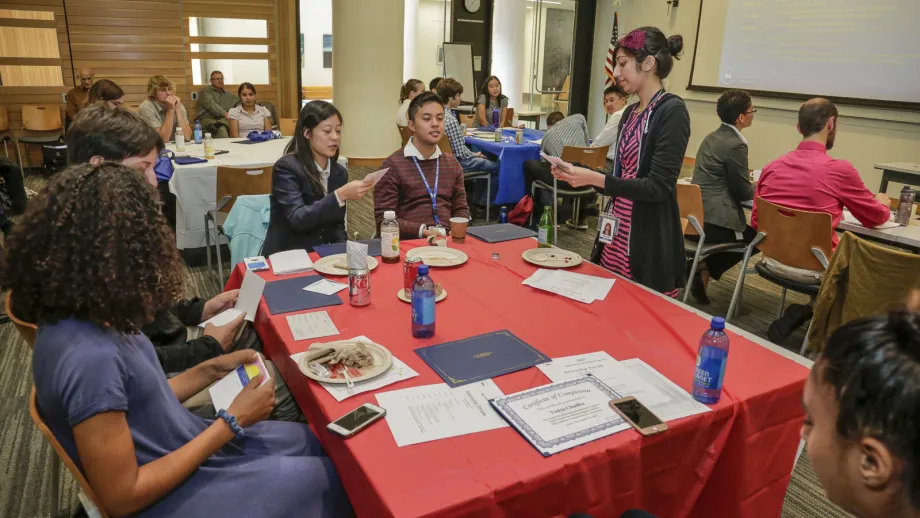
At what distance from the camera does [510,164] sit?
228 inches

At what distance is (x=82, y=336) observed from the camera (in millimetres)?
1085

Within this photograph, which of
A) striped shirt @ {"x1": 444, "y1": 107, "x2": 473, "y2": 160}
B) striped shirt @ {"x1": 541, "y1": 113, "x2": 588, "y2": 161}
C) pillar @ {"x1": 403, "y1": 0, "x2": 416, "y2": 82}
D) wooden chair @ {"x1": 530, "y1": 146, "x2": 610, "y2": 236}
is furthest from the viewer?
pillar @ {"x1": 403, "y1": 0, "x2": 416, "y2": 82}

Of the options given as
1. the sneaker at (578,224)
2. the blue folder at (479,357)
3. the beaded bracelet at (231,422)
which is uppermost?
the blue folder at (479,357)

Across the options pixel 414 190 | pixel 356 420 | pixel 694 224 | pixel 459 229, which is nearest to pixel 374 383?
pixel 356 420

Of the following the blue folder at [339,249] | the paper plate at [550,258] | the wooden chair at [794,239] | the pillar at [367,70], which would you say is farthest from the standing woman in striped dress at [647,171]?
the pillar at [367,70]

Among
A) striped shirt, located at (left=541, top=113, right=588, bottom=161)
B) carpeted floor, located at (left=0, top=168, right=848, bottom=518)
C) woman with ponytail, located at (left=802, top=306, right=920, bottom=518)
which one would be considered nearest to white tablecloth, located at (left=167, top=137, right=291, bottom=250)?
carpeted floor, located at (left=0, top=168, right=848, bottom=518)

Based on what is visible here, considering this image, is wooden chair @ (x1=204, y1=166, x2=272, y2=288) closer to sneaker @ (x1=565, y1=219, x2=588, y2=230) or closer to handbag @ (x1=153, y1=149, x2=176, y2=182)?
handbag @ (x1=153, y1=149, x2=176, y2=182)

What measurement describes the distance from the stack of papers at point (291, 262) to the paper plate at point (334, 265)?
0.05 metres

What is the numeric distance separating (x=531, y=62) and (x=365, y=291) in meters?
8.80

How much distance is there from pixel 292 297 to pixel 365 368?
23.6 inches

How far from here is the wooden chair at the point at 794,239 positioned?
301 centimetres

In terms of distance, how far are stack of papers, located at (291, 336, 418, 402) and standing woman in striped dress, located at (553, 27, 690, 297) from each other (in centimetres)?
110

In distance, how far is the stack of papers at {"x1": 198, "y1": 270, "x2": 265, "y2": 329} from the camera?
1.89 metres

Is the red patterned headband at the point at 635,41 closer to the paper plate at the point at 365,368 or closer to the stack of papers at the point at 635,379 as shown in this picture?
the stack of papers at the point at 635,379
